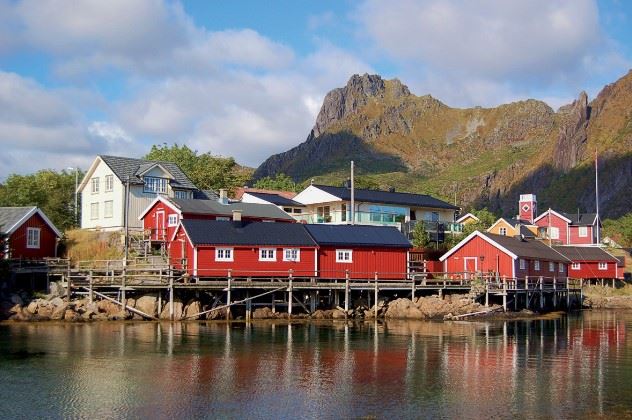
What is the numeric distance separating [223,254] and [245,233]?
95.1 inches

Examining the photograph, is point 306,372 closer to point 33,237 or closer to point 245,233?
point 245,233

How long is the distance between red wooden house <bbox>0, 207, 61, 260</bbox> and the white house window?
836cm

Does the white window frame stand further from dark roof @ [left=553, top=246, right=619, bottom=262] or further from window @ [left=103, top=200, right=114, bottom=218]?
dark roof @ [left=553, top=246, right=619, bottom=262]

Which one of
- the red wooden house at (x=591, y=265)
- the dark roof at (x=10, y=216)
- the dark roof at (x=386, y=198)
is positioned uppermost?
the dark roof at (x=386, y=198)

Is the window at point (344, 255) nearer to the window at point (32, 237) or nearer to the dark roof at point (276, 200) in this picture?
the dark roof at point (276, 200)

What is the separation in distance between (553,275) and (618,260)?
12978mm

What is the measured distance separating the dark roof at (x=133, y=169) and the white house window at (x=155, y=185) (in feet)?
2.41

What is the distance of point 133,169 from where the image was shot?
61250 mm

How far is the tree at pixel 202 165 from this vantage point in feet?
267

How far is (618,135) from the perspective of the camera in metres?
189

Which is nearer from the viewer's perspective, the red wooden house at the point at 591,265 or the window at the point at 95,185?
the window at the point at 95,185

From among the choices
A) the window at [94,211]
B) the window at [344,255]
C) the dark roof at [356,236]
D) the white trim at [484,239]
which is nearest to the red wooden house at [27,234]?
the window at [94,211]

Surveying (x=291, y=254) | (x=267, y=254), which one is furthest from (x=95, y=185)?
(x=291, y=254)

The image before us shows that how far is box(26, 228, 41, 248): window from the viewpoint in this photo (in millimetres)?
53625
